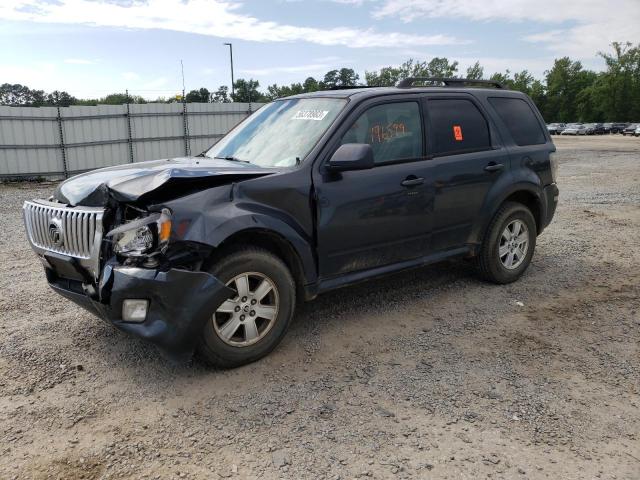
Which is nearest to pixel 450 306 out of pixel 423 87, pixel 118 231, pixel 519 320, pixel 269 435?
pixel 519 320

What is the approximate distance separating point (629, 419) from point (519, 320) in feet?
5.00

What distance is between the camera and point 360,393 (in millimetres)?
3322

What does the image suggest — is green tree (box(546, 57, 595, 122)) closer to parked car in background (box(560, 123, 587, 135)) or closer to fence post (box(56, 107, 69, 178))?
parked car in background (box(560, 123, 587, 135))

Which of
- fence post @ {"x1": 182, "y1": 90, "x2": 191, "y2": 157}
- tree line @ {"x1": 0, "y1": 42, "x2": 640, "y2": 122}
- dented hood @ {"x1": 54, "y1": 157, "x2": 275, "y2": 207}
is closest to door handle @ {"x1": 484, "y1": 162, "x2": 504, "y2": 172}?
dented hood @ {"x1": 54, "y1": 157, "x2": 275, "y2": 207}

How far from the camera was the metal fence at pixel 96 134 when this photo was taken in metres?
15.3

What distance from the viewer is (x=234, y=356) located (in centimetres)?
354

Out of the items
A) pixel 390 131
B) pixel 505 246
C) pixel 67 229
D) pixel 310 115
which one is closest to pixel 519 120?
pixel 505 246

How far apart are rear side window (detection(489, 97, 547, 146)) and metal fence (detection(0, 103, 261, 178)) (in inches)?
456

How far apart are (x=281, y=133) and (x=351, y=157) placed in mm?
833

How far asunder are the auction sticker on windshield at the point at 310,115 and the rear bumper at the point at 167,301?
1.69 m

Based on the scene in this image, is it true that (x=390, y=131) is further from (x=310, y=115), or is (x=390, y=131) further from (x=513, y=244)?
(x=513, y=244)

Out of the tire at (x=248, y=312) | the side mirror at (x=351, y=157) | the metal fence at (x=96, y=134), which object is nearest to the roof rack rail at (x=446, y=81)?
the side mirror at (x=351, y=157)

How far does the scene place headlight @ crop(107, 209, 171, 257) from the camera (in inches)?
124

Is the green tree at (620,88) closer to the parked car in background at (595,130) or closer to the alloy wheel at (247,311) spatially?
the parked car in background at (595,130)
